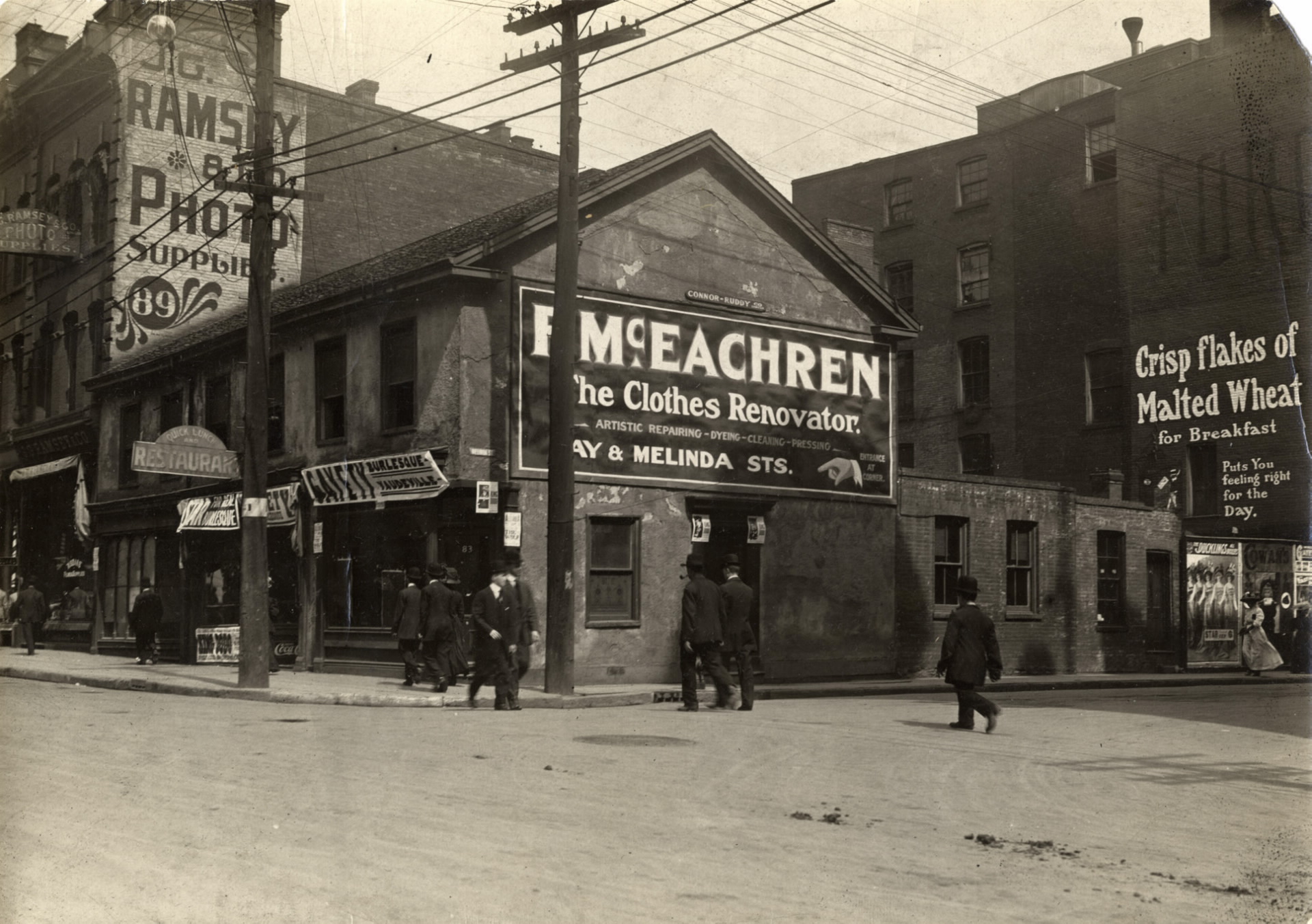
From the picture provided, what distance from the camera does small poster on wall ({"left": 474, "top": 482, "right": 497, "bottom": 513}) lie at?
67.2 ft

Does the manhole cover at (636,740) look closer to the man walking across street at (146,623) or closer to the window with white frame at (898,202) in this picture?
the man walking across street at (146,623)

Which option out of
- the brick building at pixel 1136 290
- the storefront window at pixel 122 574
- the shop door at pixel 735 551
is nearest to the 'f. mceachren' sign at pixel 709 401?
the shop door at pixel 735 551

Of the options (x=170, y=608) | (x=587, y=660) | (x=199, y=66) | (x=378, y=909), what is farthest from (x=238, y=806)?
(x=199, y=66)

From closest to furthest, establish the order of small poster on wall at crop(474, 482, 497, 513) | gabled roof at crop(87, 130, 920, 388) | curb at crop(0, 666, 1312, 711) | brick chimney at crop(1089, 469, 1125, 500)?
curb at crop(0, 666, 1312, 711) < small poster on wall at crop(474, 482, 497, 513) < gabled roof at crop(87, 130, 920, 388) < brick chimney at crop(1089, 469, 1125, 500)

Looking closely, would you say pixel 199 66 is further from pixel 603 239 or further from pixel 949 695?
pixel 949 695

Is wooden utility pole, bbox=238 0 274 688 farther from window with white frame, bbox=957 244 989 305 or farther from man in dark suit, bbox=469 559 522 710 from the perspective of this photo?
window with white frame, bbox=957 244 989 305

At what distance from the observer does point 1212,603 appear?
30.9 meters

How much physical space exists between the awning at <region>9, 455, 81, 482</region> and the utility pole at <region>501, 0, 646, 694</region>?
19.2 meters

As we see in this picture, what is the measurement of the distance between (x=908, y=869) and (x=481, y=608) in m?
9.88

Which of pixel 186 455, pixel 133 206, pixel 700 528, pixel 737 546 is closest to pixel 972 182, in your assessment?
pixel 737 546

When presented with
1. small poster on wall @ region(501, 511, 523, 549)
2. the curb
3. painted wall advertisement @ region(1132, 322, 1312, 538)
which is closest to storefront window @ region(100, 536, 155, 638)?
the curb

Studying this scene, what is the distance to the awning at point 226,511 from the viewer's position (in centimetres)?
2475

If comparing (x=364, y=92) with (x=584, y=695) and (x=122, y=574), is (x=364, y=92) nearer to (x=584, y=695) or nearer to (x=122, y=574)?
(x=122, y=574)

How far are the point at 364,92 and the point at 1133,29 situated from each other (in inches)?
945
